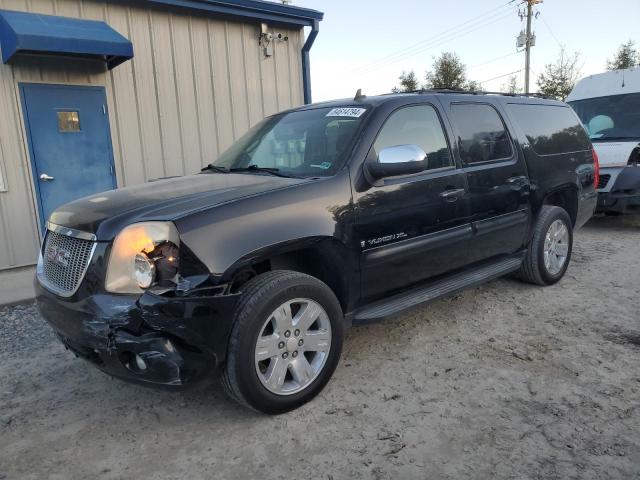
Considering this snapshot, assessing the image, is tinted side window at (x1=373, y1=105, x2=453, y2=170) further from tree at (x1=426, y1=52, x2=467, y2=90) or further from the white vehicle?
tree at (x1=426, y1=52, x2=467, y2=90)

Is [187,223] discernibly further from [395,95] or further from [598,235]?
[598,235]

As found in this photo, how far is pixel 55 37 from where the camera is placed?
18.4ft

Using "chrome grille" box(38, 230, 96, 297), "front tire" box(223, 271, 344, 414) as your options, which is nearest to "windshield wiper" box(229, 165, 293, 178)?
"front tire" box(223, 271, 344, 414)

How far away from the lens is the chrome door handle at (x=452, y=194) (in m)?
3.70

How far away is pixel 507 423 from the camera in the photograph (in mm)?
2680

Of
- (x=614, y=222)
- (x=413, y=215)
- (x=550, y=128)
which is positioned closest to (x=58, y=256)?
(x=413, y=215)

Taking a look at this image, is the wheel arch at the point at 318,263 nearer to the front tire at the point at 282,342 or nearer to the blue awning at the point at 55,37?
the front tire at the point at 282,342

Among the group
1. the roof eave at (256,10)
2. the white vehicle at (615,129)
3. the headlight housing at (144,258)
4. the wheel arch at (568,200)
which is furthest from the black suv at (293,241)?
the roof eave at (256,10)

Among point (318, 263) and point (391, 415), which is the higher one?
point (318, 263)

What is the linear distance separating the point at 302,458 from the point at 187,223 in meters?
1.32

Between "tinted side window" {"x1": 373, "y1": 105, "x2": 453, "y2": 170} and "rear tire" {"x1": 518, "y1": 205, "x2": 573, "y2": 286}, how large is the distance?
151 centimetres

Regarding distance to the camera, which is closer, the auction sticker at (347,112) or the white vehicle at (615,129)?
the auction sticker at (347,112)

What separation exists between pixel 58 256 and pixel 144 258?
78 centimetres

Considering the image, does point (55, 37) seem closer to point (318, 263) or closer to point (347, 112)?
point (347, 112)
